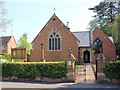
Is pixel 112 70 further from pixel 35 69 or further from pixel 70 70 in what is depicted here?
pixel 35 69

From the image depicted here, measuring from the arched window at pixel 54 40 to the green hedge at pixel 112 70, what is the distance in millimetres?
22237

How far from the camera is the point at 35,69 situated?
73.9 ft

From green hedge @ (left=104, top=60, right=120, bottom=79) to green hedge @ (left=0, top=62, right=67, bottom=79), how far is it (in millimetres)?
3679

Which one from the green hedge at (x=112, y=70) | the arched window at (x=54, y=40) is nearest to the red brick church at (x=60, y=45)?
the arched window at (x=54, y=40)

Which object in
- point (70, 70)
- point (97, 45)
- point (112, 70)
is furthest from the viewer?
point (97, 45)

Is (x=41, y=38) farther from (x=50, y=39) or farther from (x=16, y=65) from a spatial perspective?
(x=16, y=65)

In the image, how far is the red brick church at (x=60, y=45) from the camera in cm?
4256

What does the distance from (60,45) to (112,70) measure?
74.3 feet

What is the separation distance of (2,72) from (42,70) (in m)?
4.12

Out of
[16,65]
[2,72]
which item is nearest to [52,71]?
[16,65]

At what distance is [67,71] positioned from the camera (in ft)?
71.7

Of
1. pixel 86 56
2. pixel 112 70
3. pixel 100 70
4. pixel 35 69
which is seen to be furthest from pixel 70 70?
pixel 86 56

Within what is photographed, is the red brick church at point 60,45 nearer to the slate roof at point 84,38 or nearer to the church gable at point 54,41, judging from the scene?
the church gable at point 54,41

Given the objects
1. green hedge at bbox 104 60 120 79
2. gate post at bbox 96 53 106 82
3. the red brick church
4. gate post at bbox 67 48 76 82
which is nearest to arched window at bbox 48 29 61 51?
the red brick church
